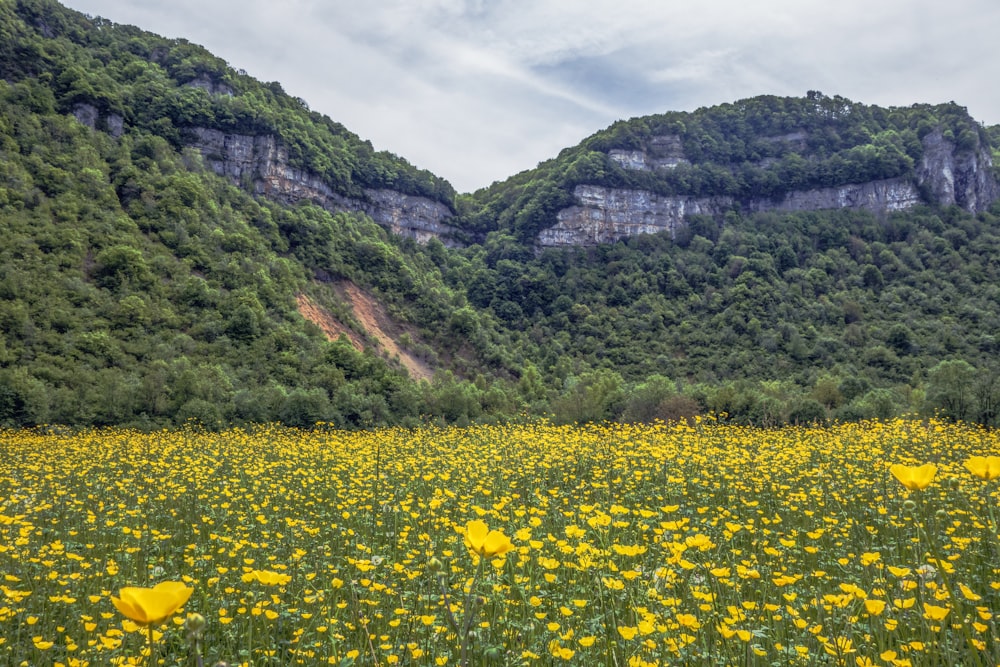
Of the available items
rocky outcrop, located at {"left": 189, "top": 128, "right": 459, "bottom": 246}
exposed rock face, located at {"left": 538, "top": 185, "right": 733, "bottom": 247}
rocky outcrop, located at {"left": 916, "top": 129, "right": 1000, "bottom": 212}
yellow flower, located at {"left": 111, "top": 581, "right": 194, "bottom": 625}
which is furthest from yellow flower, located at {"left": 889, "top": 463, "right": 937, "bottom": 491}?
rocky outcrop, located at {"left": 916, "top": 129, "right": 1000, "bottom": 212}

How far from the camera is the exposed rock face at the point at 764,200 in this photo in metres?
77.2

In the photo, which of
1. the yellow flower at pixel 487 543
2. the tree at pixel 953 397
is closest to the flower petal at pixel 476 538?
the yellow flower at pixel 487 543

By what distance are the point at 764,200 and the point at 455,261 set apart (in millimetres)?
49932

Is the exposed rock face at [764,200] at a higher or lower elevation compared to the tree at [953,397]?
higher

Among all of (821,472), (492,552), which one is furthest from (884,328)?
(492,552)

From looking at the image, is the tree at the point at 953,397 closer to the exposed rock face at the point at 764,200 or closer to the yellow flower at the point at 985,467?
the yellow flower at the point at 985,467

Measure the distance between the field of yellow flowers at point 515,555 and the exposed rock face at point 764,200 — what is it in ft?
258

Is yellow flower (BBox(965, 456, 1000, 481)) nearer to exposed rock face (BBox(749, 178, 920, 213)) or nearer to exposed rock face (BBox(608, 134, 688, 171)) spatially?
exposed rock face (BBox(749, 178, 920, 213))

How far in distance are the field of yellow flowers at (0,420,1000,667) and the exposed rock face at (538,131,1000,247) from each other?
78.6 metres

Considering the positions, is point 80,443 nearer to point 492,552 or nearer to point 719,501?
point 719,501

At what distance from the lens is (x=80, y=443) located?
13.8 meters

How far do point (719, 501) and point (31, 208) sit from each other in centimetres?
4442

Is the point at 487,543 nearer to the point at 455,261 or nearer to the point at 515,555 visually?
the point at 515,555

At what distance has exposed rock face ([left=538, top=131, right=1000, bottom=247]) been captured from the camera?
77.2 m
